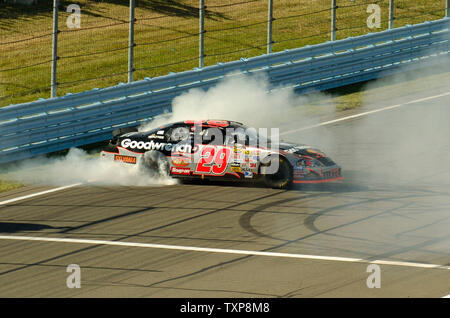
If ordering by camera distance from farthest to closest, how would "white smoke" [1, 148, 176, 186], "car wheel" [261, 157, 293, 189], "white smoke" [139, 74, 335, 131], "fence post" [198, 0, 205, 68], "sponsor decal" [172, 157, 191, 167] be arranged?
"fence post" [198, 0, 205, 68]
"white smoke" [139, 74, 335, 131]
"white smoke" [1, 148, 176, 186]
"sponsor decal" [172, 157, 191, 167]
"car wheel" [261, 157, 293, 189]

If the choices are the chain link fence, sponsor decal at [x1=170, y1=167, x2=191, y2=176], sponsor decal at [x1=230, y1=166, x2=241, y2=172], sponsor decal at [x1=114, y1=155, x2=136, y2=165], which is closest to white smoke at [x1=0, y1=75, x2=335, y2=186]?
sponsor decal at [x1=114, y1=155, x2=136, y2=165]

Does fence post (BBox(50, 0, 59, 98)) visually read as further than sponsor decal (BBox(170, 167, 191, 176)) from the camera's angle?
Yes

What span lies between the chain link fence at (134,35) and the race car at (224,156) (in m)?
3.31

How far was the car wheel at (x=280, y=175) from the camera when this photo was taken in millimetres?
14953

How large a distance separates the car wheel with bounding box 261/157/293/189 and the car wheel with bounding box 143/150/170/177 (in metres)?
1.96

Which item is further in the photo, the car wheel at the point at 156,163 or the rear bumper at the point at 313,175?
the car wheel at the point at 156,163

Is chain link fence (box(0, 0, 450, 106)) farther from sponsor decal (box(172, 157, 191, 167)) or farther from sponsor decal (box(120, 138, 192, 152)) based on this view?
sponsor decal (box(172, 157, 191, 167))

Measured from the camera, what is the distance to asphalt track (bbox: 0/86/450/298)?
1044 centimetres

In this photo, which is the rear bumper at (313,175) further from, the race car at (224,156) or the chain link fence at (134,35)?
the chain link fence at (134,35)

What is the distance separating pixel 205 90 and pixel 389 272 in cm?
1105

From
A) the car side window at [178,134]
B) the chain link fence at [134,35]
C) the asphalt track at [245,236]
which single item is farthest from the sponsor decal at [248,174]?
the chain link fence at [134,35]

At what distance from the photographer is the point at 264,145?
15258mm
